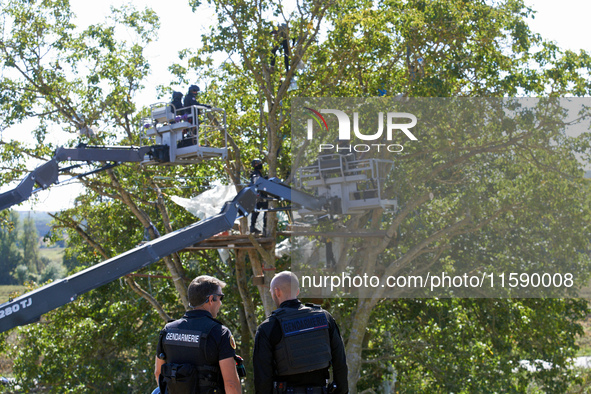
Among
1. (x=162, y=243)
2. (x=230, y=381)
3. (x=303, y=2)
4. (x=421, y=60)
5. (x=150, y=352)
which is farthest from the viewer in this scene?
(x=150, y=352)

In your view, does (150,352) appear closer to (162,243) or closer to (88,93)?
(88,93)

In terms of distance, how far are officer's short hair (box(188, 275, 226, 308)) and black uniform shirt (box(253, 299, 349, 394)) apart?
1.33 feet

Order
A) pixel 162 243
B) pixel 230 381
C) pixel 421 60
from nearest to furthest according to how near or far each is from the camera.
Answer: pixel 230 381
pixel 162 243
pixel 421 60

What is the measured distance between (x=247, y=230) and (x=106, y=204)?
19.5ft

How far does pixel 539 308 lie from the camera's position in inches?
674

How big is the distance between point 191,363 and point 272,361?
1.76ft

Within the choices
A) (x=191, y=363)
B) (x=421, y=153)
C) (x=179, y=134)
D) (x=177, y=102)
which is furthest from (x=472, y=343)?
(x=191, y=363)

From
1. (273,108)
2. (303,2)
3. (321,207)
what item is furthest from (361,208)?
(303,2)

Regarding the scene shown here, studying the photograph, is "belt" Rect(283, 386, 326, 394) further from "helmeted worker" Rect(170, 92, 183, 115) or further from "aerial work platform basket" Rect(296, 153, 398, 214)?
"helmeted worker" Rect(170, 92, 183, 115)

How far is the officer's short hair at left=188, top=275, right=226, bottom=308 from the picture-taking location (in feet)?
14.0

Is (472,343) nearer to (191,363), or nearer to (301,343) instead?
(301,343)

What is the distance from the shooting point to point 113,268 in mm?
8836

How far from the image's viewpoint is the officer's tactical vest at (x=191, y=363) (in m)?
4.18

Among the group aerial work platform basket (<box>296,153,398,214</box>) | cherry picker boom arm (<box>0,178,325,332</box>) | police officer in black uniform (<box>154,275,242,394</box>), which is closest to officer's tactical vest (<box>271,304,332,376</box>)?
police officer in black uniform (<box>154,275,242,394</box>)
